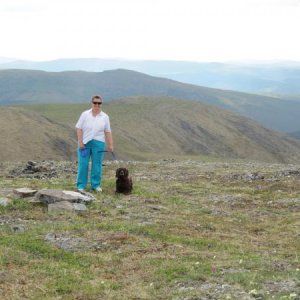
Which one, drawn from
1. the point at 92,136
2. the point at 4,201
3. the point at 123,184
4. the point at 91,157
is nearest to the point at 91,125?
the point at 92,136

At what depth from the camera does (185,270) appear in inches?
451

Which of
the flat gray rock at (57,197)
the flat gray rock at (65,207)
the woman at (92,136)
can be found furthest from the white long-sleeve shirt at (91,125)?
the flat gray rock at (65,207)

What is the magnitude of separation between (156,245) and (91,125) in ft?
26.0

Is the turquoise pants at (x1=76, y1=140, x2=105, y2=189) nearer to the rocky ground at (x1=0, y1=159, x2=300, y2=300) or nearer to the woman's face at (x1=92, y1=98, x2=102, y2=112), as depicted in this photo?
the rocky ground at (x1=0, y1=159, x2=300, y2=300)

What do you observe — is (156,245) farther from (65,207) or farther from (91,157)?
(91,157)

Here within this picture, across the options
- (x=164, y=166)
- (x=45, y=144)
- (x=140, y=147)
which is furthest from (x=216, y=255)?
(x=140, y=147)

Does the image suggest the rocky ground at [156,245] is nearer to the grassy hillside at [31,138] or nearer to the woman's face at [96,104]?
the woman's face at [96,104]

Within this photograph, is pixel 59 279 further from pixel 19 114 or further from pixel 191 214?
pixel 19 114

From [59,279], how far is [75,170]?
2138cm

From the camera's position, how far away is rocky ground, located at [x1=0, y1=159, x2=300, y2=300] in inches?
407

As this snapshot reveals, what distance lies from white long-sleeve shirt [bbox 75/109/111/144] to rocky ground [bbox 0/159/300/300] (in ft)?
7.93

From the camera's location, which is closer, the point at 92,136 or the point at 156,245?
the point at 156,245

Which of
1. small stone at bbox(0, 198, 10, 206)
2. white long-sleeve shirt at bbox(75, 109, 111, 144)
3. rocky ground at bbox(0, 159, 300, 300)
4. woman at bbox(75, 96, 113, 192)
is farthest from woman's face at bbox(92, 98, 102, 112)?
small stone at bbox(0, 198, 10, 206)

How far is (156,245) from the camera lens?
13656 mm
